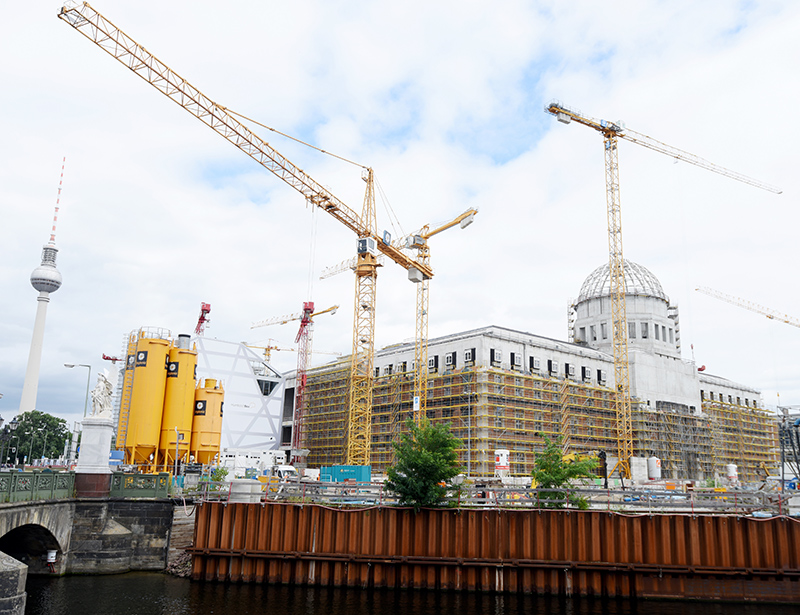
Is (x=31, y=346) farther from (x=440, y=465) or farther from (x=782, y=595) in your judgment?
(x=782, y=595)

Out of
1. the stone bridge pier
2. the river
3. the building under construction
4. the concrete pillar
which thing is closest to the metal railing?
the stone bridge pier

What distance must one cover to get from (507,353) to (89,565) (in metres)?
54.5

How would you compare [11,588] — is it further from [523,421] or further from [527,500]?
[523,421]

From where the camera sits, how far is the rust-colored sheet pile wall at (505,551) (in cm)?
2769

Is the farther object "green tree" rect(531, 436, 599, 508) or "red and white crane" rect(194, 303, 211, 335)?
"red and white crane" rect(194, 303, 211, 335)

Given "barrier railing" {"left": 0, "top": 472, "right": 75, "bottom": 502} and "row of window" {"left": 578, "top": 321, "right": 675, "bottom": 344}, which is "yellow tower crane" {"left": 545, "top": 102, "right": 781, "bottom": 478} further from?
"barrier railing" {"left": 0, "top": 472, "right": 75, "bottom": 502}

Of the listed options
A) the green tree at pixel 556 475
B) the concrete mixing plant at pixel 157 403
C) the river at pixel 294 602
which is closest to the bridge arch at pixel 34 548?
the river at pixel 294 602

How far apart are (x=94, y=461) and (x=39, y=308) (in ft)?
472

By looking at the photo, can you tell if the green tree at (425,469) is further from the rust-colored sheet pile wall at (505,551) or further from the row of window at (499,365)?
the row of window at (499,365)

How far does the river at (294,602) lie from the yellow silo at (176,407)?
44.5 feet

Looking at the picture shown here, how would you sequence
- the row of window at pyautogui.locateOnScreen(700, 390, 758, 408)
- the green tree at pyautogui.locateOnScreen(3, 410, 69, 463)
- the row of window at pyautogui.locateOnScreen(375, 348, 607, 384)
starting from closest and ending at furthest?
the row of window at pyautogui.locateOnScreen(375, 348, 607, 384)
the row of window at pyautogui.locateOnScreen(700, 390, 758, 408)
the green tree at pyautogui.locateOnScreen(3, 410, 69, 463)

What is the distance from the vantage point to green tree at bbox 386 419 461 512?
30.2 metres

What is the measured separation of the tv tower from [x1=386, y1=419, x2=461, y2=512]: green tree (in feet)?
485

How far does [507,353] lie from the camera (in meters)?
77.3
